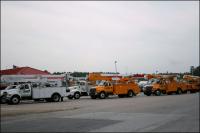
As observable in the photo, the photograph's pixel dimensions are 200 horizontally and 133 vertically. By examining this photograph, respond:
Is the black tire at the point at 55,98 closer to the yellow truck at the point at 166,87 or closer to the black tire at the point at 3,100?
the black tire at the point at 3,100

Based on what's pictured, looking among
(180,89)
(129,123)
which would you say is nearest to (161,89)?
(180,89)

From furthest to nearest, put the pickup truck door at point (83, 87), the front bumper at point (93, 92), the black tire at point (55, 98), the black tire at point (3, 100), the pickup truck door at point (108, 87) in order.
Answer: the pickup truck door at point (83, 87)
the pickup truck door at point (108, 87)
the front bumper at point (93, 92)
the black tire at point (55, 98)
the black tire at point (3, 100)

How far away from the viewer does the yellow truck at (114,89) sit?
122ft

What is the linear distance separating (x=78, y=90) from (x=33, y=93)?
7825mm

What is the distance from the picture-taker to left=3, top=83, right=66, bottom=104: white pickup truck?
3047 cm

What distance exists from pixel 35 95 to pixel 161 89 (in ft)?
59.5

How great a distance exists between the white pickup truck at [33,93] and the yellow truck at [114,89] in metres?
4.30

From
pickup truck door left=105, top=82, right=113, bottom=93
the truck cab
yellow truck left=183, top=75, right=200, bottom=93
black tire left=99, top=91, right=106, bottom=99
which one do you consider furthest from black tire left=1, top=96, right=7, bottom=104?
yellow truck left=183, top=75, right=200, bottom=93

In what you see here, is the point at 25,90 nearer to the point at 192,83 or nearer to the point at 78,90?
the point at 78,90

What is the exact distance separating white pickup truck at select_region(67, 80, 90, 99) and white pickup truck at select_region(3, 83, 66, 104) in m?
3.82

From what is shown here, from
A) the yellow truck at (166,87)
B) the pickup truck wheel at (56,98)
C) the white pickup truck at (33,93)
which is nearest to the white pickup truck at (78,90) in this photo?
the white pickup truck at (33,93)

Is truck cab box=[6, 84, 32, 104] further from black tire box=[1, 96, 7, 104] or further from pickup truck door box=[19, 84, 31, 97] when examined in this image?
black tire box=[1, 96, 7, 104]

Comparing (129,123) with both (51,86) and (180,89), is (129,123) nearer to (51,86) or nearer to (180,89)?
(51,86)

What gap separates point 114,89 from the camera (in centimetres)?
3850
